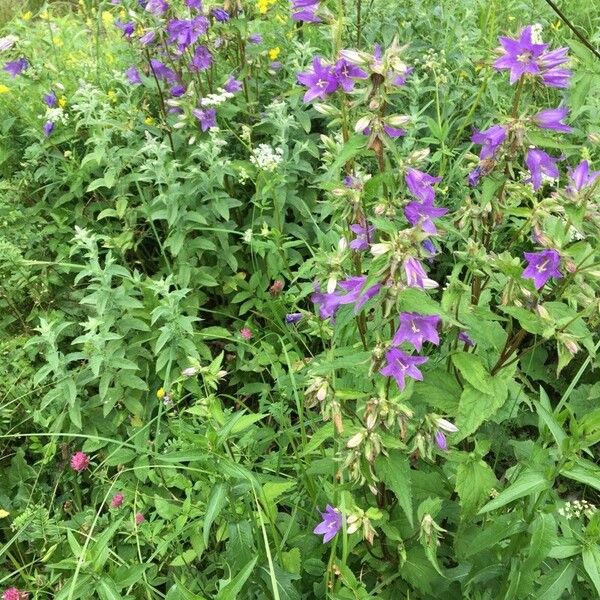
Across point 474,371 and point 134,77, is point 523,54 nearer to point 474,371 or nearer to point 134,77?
point 474,371

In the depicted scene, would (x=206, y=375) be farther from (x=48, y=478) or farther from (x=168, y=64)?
(x=168, y=64)

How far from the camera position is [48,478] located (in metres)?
2.74

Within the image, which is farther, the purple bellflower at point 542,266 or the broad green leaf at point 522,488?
the purple bellflower at point 542,266

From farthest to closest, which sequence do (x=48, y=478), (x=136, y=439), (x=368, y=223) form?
(x=48, y=478), (x=136, y=439), (x=368, y=223)

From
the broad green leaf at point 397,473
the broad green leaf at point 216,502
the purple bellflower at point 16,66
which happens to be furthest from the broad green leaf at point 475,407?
the purple bellflower at point 16,66

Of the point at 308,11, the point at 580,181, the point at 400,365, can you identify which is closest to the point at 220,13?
the point at 308,11

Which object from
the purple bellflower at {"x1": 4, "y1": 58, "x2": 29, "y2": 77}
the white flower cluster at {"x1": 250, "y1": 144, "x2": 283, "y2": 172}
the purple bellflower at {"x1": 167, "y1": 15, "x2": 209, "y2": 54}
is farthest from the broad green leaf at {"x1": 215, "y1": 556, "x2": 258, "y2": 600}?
the purple bellflower at {"x1": 4, "y1": 58, "x2": 29, "y2": 77}

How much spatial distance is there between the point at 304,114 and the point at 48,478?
2.15 m

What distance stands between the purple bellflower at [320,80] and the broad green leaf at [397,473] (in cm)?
95

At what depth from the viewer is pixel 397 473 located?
1.56 m

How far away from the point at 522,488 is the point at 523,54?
1047 mm

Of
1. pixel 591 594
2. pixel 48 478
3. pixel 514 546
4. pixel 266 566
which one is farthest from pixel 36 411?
pixel 591 594

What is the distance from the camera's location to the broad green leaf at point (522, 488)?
1380 millimetres

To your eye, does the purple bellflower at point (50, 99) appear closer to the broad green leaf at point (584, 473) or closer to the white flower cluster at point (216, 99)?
the white flower cluster at point (216, 99)
